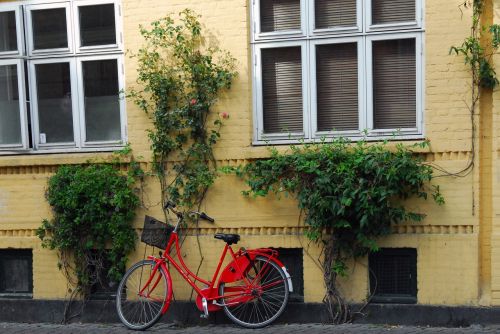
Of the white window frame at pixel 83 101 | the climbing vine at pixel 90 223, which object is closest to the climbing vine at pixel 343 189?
the climbing vine at pixel 90 223

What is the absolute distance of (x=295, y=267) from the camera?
7074 millimetres

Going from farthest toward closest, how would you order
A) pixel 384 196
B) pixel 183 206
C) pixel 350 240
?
1. pixel 183 206
2. pixel 350 240
3. pixel 384 196

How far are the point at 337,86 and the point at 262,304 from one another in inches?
100

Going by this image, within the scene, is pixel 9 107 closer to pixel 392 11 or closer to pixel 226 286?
pixel 226 286

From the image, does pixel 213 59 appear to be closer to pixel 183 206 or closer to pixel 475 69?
pixel 183 206

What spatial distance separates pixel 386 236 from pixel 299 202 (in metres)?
1.00

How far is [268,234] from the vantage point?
23.0ft

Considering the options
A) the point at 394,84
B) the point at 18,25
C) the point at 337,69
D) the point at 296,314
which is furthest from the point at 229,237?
the point at 18,25

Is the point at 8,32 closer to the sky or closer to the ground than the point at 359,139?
closer to the sky

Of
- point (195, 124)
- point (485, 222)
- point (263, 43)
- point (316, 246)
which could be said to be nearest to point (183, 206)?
point (195, 124)

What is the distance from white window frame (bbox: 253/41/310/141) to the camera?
6938 mm

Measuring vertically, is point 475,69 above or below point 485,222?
above

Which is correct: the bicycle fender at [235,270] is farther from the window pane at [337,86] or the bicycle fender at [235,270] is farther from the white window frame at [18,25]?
the white window frame at [18,25]

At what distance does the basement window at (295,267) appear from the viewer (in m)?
7.02
